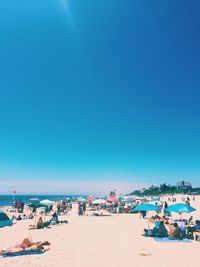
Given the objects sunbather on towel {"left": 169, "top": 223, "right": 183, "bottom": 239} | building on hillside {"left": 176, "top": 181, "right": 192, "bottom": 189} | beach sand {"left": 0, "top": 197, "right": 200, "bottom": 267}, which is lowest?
beach sand {"left": 0, "top": 197, "right": 200, "bottom": 267}

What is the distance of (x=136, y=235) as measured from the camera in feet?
46.1

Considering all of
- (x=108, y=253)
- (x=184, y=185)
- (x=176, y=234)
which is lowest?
(x=108, y=253)

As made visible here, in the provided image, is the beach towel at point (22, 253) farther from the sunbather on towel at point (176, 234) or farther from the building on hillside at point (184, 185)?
the building on hillside at point (184, 185)

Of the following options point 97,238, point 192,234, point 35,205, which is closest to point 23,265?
point 97,238

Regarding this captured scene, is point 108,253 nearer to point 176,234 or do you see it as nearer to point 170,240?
point 170,240

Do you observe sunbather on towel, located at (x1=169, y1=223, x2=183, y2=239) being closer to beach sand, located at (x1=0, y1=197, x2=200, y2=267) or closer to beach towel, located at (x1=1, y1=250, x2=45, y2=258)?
beach sand, located at (x1=0, y1=197, x2=200, y2=267)

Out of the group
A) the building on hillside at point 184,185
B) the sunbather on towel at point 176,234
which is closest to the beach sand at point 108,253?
the sunbather on towel at point 176,234

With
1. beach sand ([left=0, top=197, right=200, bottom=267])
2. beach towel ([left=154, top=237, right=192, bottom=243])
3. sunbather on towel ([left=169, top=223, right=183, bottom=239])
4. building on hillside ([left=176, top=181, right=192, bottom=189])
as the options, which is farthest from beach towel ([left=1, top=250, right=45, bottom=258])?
building on hillside ([left=176, top=181, right=192, bottom=189])

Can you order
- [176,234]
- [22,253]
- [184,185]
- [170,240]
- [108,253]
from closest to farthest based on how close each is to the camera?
[22,253] < [108,253] < [170,240] < [176,234] < [184,185]

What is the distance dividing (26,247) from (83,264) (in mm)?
2969

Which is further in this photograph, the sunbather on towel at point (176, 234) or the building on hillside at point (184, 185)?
the building on hillside at point (184, 185)

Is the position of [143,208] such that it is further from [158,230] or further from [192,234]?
[192,234]

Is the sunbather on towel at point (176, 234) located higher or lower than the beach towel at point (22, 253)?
higher

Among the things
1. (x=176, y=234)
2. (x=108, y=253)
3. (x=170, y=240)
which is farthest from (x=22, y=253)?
(x=176, y=234)
